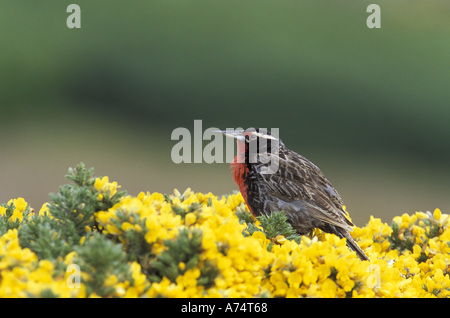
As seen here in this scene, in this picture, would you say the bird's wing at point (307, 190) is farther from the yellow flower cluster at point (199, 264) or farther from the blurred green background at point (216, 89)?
the blurred green background at point (216, 89)

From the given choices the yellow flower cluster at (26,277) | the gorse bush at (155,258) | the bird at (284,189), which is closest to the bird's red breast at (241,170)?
the bird at (284,189)

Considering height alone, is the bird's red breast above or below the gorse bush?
above

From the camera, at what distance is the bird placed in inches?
178

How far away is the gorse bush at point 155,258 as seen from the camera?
2.28m

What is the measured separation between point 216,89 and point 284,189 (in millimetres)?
6887

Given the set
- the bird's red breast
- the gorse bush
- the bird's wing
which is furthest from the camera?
the bird's red breast

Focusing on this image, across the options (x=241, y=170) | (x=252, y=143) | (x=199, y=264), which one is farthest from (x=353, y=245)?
(x=199, y=264)

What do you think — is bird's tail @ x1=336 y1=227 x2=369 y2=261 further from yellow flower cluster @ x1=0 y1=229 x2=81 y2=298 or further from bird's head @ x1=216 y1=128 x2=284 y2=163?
yellow flower cluster @ x1=0 y1=229 x2=81 y2=298

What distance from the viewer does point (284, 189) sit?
183 inches

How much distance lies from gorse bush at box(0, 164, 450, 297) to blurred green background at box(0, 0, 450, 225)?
7387mm

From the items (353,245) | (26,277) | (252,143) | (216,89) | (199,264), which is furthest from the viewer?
(216,89)

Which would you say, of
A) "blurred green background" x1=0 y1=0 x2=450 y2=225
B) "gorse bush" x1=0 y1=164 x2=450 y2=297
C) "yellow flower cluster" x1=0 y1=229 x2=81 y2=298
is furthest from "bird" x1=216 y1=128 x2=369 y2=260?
"blurred green background" x1=0 y1=0 x2=450 y2=225

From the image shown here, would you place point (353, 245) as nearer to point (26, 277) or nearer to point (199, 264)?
point (199, 264)
